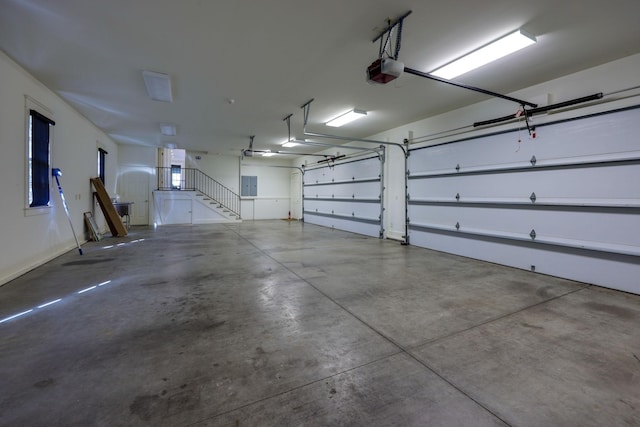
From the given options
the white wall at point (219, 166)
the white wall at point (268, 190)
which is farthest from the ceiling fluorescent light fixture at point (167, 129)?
the white wall at point (268, 190)

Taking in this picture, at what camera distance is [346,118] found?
20.4 ft

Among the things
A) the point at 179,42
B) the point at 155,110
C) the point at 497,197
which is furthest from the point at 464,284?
the point at 155,110

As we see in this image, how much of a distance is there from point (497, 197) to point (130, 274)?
613 centimetres

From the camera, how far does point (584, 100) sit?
3752mm

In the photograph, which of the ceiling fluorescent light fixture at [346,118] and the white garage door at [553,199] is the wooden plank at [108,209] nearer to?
the ceiling fluorescent light fixture at [346,118]

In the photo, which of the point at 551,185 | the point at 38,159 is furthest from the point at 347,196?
the point at 38,159

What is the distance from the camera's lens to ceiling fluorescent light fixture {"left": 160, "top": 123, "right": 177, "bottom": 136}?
714 centimetres

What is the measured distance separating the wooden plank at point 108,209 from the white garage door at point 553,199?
327 inches

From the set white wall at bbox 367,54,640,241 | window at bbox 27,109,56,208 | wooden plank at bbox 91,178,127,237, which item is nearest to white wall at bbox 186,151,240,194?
wooden plank at bbox 91,178,127,237

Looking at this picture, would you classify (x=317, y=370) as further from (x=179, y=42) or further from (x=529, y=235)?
(x=529, y=235)

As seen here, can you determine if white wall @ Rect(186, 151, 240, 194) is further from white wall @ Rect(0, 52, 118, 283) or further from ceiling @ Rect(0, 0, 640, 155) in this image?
ceiling @ Rect(0, 0, 640, 155)

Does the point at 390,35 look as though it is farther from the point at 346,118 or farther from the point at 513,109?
the point at 346,118

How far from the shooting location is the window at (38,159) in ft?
14.0

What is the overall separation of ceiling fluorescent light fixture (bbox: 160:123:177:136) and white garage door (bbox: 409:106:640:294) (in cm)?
675
